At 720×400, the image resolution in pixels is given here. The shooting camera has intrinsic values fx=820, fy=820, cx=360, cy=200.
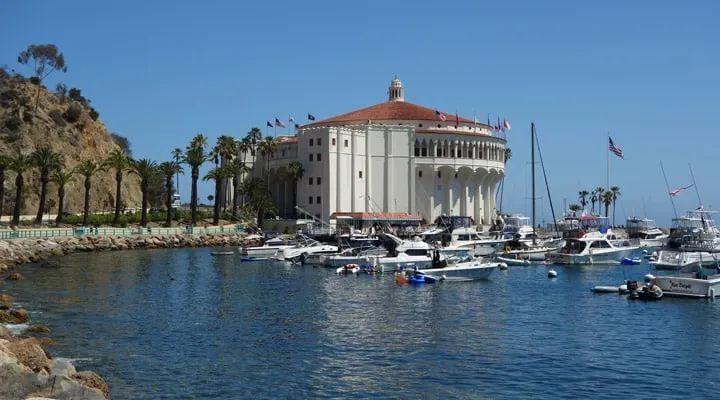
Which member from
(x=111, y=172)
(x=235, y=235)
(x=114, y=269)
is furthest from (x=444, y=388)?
(x=111, y=172)

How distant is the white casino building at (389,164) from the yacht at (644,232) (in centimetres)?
2008

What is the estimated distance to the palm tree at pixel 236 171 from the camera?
10756 cm

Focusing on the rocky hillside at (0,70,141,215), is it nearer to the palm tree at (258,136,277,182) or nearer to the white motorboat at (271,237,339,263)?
the palm tree at (258,136,277,182)

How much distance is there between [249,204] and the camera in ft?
350

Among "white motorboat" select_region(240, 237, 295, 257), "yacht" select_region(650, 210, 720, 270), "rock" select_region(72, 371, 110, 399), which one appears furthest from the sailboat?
"rock" select_region(72, 371, 110, 399)

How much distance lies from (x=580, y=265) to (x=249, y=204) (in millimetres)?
51035

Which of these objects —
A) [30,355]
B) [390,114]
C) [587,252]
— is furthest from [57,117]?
[30,355]

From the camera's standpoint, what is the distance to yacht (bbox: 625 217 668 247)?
100938 millimetres

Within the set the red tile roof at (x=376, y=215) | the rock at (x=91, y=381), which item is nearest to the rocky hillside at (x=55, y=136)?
the red tile roof at (x=376, y=215)

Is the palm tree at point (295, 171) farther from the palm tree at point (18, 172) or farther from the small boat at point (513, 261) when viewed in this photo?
the small boat at point (513, 261)

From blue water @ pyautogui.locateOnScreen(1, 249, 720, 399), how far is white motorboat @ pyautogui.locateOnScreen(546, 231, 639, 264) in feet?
44.3

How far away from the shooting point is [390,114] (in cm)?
11438

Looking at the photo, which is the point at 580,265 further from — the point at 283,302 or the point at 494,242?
the point at 283,302

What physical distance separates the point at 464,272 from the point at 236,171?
59.4 metres
